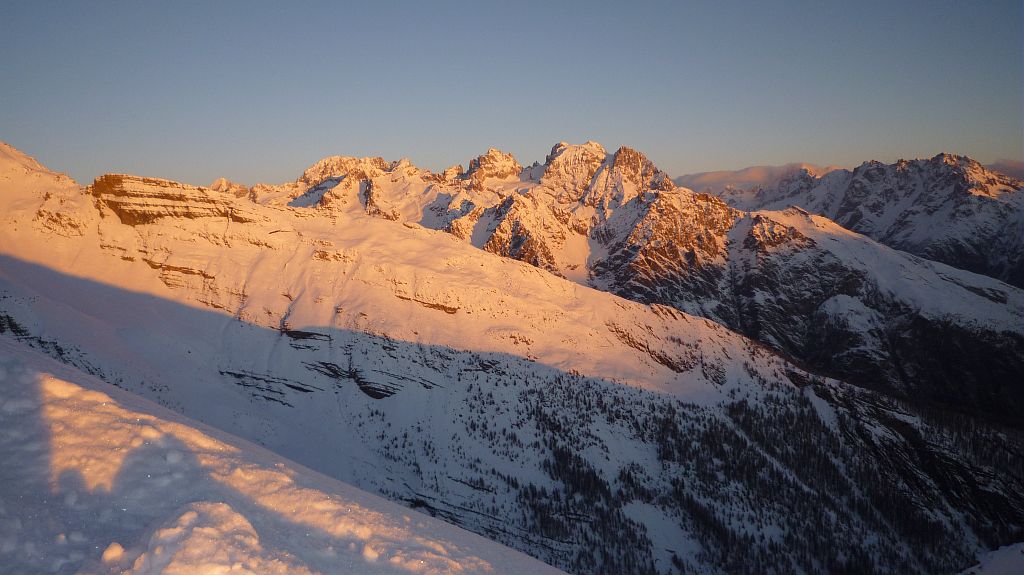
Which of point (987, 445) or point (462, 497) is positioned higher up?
point (462, 497)

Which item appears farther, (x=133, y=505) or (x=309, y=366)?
(x=309, y=366)

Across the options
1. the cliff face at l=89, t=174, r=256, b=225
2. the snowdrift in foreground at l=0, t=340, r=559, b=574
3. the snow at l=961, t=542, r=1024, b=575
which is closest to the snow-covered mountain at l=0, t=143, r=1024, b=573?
the cliff face at l=89, t=174, r=256, b=225

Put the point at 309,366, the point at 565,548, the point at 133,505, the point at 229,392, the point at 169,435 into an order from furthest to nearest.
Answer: the point at 309,366 → the point at 229,392 → the point at 565,548 → the point at 169,435 → the point at 133,505

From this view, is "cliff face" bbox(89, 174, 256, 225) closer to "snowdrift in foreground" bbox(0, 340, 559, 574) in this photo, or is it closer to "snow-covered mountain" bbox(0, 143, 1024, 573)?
"snow-covered mountain" bbox(0, 143, 1024, 573)

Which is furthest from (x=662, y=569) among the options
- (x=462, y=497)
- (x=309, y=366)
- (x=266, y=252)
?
(x=266, y=252)

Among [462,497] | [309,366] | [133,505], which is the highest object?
[133,505]

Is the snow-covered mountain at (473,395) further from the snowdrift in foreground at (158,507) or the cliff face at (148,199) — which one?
the snowdrift in foreground at (158,507)

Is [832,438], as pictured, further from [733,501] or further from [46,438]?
[46,438]

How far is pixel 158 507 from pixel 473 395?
9469 centimetres

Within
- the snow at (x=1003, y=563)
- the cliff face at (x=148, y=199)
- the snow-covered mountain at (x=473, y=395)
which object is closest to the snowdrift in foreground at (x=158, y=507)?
the snow at (x=1003, y=563)

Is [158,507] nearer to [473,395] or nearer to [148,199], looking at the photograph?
[473,395]

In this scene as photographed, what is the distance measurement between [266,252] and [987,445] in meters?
187

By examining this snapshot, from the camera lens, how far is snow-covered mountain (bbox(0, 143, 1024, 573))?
78625 mm

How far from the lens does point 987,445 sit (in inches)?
5556
